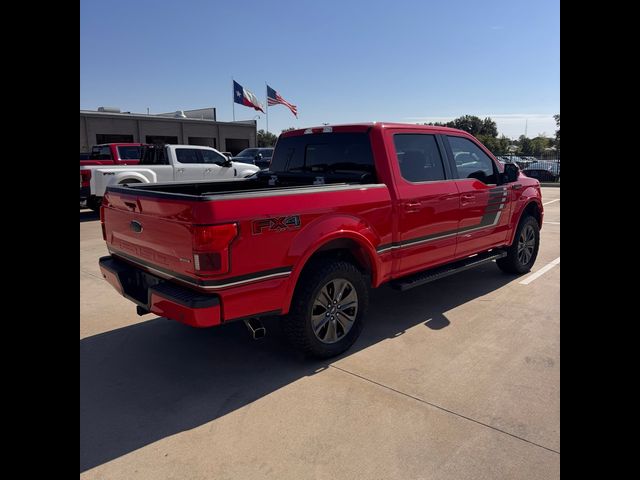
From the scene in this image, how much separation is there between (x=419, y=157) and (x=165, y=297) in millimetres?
2775

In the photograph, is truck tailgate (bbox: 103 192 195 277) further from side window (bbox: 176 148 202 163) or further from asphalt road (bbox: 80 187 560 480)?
side window (bbox: 176 148 202 163)

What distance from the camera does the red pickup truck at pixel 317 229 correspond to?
120 inches

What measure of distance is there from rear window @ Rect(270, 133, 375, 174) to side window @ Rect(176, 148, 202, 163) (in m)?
8.73

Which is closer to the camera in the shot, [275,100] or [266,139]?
[275,100]

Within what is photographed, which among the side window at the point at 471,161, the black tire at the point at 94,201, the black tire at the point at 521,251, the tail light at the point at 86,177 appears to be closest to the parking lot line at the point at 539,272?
the black tire at the point at 521,251

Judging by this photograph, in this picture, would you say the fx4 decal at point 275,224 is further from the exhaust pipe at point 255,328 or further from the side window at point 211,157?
the side window at point 211,157

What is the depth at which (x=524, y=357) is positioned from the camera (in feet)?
12.6

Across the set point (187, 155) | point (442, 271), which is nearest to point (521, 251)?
point (442, 271)

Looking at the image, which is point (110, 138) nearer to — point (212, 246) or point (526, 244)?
point (526, 244)

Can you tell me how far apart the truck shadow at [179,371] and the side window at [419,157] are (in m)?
1.43

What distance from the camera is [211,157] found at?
1400 cm

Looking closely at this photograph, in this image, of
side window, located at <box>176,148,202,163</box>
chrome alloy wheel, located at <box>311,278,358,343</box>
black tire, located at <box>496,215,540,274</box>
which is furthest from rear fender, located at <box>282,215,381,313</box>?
side window, located at <box>176,148,202,163</box>
